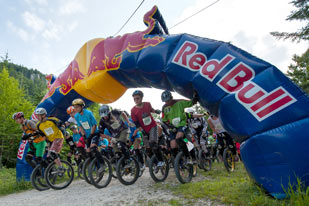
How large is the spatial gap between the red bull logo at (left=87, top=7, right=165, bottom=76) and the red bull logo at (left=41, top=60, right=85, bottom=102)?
739 millimetres

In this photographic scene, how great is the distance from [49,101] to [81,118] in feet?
9.98

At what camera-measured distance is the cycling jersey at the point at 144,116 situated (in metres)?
5.00

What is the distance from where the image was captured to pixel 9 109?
45.9 ft

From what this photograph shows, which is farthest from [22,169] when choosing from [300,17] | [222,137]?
[300,17]

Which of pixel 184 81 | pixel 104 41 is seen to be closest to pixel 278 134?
pixel 184 81

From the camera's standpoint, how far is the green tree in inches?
545

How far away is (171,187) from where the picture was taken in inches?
Result: 165

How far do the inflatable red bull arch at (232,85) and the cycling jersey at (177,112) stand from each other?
0.28 m

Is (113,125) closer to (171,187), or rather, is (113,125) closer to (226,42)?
(171,187)

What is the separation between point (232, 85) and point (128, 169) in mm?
3132

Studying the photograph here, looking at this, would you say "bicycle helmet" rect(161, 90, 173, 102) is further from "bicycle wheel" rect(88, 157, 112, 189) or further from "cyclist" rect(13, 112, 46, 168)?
"cyclist" rect(13, 112, 46, 168)

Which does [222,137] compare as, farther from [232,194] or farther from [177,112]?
[232,194]

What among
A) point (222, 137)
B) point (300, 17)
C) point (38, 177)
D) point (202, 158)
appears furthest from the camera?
point (300, 17)

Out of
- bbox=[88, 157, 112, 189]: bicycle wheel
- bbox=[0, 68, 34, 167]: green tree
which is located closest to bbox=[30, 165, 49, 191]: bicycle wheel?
bbox=[88, 157, 112, 189]: bicycle wheel
